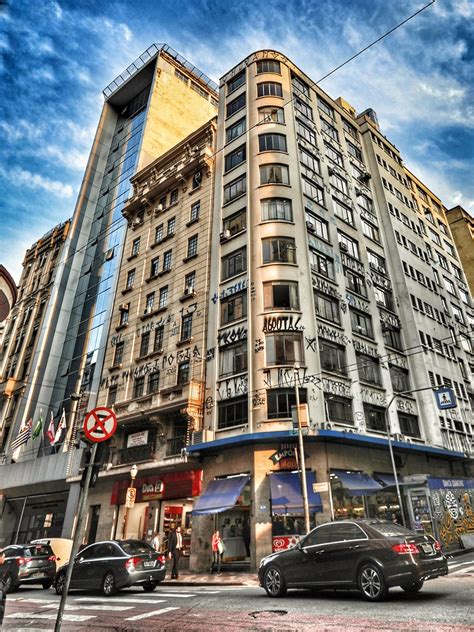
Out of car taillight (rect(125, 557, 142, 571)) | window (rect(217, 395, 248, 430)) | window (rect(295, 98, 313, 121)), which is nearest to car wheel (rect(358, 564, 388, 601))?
car taillight (rect(125, 557, 142, 571))

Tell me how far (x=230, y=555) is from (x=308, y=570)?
13240 millimetres

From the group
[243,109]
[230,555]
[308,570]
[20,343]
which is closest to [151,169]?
[243,109]

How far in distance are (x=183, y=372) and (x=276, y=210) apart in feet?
39.9

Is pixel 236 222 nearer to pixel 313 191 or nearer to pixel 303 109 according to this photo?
pixel 313 191

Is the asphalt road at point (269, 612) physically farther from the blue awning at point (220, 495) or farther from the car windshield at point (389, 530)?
the blue awning at point (220, 495)

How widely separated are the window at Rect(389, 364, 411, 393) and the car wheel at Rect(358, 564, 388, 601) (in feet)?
71.3

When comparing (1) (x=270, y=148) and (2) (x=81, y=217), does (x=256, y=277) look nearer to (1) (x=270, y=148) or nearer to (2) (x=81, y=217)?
(1) (x=270, y=148)

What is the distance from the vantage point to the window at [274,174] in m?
29.2

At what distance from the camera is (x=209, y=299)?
2797 centimetres

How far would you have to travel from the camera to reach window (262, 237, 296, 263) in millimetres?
26172

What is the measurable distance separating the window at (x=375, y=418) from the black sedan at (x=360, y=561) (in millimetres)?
16157

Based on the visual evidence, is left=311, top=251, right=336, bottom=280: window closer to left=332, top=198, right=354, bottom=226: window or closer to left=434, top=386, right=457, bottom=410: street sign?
left=332, top=198, right=354, bottom=226: window

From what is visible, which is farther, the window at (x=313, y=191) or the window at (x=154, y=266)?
the window at (x=154, y=266)

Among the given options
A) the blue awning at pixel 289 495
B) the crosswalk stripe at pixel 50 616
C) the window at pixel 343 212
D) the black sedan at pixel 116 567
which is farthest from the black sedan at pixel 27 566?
the window at pixel 343 212
